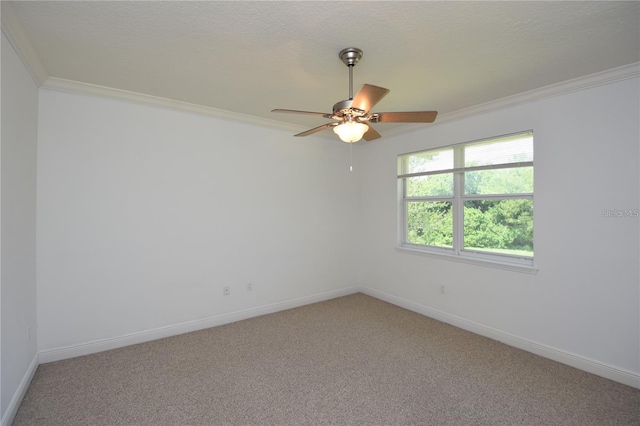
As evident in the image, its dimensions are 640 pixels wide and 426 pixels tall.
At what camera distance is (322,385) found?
2.39 m

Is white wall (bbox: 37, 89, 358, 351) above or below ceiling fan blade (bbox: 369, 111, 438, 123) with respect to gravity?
below

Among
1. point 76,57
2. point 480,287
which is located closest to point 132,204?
point 76,57

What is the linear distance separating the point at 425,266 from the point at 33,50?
4.30 meters

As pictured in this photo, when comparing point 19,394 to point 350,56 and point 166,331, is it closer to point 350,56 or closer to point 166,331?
point 166,331

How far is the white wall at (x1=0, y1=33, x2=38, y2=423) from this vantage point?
1.94 metres

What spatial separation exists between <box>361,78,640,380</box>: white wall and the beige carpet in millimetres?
290

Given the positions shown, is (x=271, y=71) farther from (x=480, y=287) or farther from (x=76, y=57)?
(x=480, y=287)

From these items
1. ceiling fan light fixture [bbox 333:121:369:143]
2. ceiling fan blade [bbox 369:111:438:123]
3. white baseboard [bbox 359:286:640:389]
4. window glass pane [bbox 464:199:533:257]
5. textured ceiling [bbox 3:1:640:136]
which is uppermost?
textured ceiling [bbox 3:1:640:136]

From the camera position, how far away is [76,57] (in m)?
2.28

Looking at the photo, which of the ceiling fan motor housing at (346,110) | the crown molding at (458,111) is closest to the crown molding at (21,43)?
the crown molding at (458,111)

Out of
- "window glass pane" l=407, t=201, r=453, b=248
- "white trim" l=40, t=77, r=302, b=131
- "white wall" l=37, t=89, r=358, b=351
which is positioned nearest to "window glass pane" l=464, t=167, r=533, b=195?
"window glass pane" l=407, t=201, r=453, b=248

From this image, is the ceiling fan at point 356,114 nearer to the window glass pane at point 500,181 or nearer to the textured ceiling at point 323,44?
the textured ceiling at point 323,44

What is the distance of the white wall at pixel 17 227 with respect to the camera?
6.36 ft

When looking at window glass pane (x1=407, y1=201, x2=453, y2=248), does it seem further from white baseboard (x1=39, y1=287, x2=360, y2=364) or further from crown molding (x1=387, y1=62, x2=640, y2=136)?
white baseboard (x1=39, y1=287, x2=360, y2=364)
